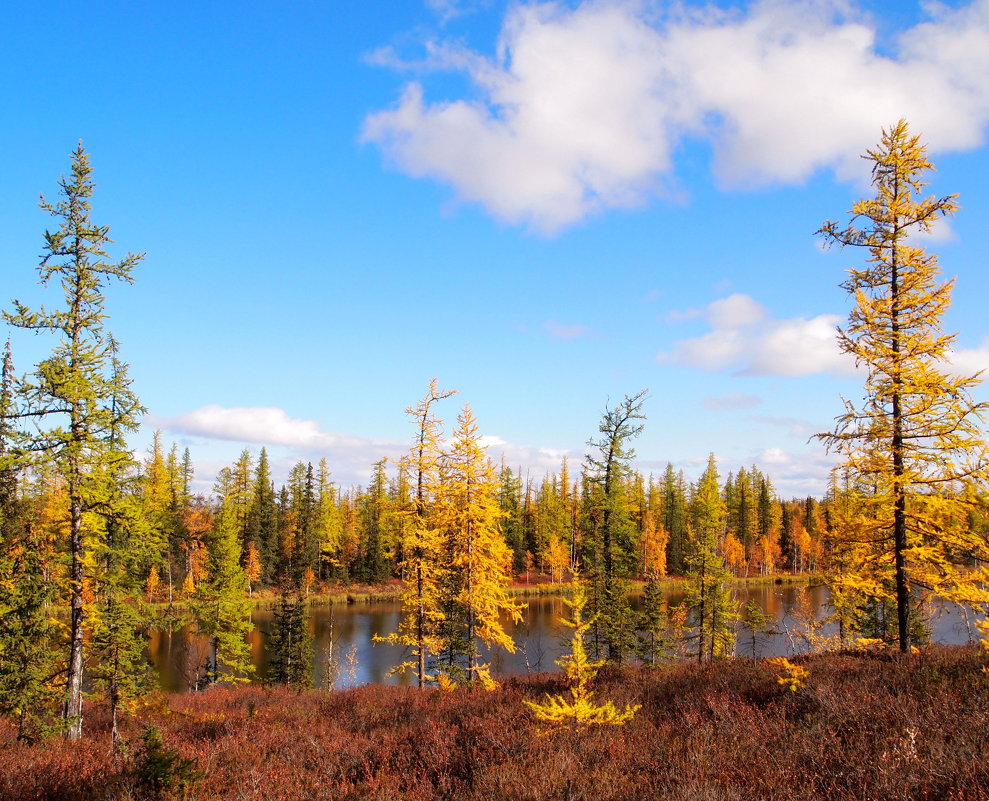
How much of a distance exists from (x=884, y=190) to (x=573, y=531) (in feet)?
258

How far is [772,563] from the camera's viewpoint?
301 feet

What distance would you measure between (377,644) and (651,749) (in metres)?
44.5

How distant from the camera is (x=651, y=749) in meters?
7.93

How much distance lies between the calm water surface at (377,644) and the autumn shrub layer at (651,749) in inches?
698

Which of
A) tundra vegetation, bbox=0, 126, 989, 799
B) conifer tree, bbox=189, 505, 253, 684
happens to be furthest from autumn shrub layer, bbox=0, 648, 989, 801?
conifer tree, bbox=189, 505, 253, 684

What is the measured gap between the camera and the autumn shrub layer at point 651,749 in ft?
20.2

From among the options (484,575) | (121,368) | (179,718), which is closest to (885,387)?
(484,575)

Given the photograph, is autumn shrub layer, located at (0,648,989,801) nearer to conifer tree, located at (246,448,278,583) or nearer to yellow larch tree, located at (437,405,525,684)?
yellow larch tree, located at (437,405,525,684)

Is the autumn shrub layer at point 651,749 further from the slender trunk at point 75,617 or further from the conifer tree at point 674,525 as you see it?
the conifer tree at point 674,525

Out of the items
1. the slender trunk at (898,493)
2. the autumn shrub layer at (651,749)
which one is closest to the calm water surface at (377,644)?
the slender trunk at (898,493)

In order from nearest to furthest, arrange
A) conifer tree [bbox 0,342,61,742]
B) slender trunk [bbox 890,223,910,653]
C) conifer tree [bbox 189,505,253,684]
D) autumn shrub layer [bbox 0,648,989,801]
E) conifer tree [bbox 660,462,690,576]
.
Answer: autumn shrub layer [bbox 0,648,989,801] → slender trunk [bbox 890,223,910,653] → conifer tree [bbox 0,342,61,742] → conifer tree [bbox 189,505,253,684] → conifer tree [bbox 660,462,690,576]

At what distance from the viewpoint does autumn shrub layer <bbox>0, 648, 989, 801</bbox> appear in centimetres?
616

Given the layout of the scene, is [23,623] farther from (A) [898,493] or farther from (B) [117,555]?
(A) [898,493]

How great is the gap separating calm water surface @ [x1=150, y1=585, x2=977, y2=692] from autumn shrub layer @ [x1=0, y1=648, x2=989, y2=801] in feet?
58.2
